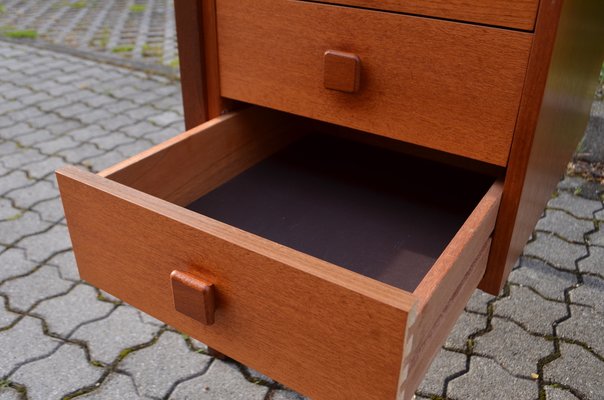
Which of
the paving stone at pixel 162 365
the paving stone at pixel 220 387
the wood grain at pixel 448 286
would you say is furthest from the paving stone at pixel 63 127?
the wood grain at pixel 448 286

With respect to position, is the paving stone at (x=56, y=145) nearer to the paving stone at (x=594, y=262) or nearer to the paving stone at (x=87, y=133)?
the paving stone at (x=87, y=133)

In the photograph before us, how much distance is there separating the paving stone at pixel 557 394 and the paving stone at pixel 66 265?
43.6 inches

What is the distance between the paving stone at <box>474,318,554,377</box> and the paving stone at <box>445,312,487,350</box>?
23 mm

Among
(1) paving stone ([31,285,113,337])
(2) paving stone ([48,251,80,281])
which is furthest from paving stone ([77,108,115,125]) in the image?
(1) paving stone ([31,285,113,337])

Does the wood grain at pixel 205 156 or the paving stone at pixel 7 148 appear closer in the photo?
the wood grain at pixel 205 156

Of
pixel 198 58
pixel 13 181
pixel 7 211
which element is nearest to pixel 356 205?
pixel 198 58

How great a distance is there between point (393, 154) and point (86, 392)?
797 millimetres

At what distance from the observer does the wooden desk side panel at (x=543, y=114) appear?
28.4 inches

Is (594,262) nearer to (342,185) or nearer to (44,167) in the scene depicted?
(342,185)

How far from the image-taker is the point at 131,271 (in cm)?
78

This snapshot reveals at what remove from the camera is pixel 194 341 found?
4.07 feet

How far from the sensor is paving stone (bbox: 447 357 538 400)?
3.61 feet

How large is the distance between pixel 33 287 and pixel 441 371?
0.98 m

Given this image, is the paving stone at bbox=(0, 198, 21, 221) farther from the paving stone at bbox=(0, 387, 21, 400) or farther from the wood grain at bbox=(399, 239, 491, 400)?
the wood grain at bbox=(399, 239, 491, 400)
